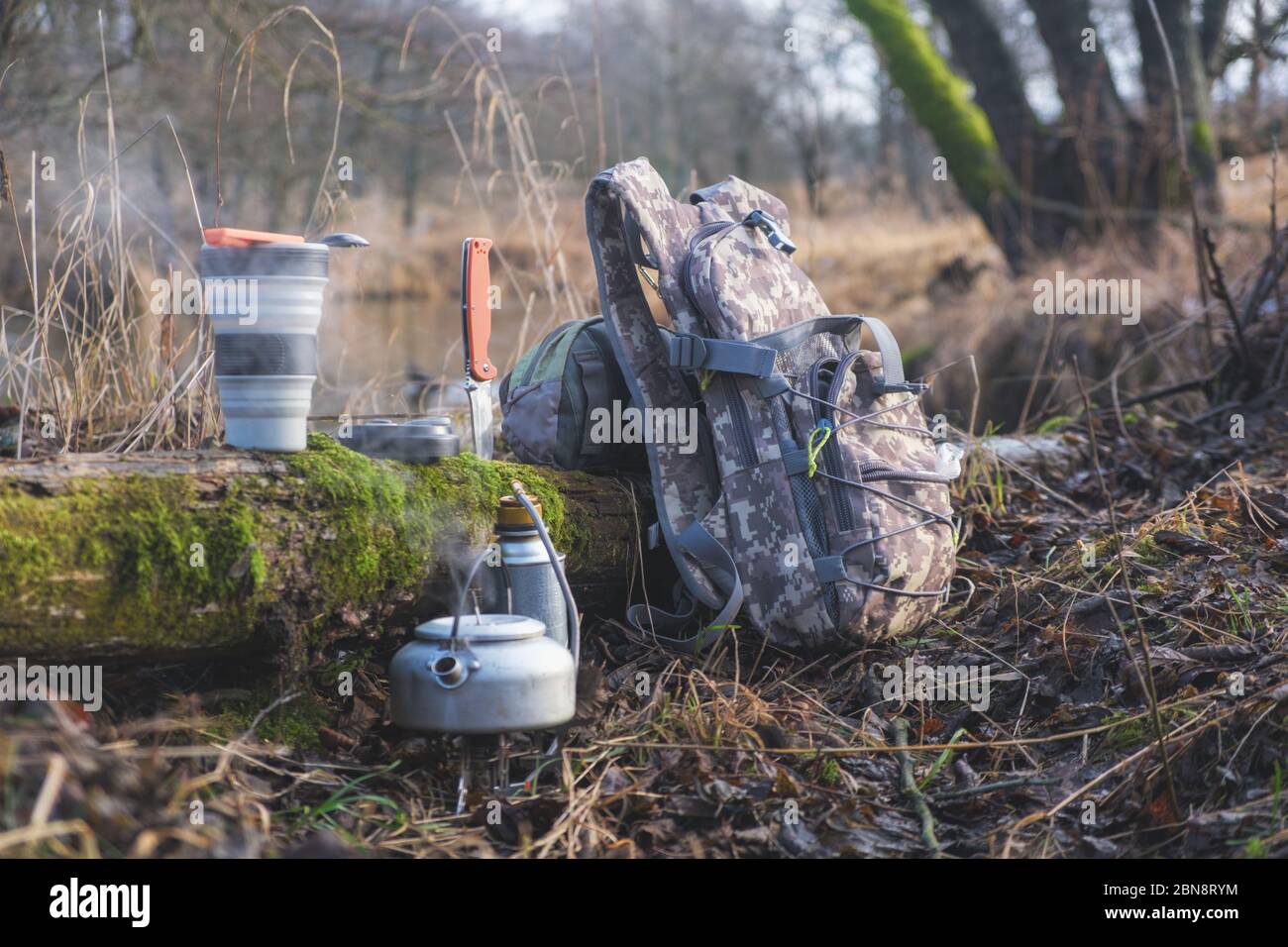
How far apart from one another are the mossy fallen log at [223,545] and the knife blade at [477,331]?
25 centimetres

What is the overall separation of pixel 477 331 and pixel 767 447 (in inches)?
33.5

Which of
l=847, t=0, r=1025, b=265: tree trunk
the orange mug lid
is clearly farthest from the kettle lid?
l=847, t=0, r=1025, b=265: tree trunk

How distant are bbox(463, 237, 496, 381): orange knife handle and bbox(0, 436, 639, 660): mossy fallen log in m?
0.31

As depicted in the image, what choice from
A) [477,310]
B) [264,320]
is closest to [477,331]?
[477,310]

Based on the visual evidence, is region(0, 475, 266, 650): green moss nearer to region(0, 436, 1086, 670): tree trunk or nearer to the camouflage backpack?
region(0, 436, 1086, 670): tree trunk

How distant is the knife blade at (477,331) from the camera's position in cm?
309

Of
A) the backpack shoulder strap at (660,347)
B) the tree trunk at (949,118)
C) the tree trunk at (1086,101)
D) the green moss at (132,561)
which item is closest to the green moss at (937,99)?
the tree trunk at (949,118)

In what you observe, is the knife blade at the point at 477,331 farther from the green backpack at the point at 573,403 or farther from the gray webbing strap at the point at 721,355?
the gray webbing strap at the point at 721,355

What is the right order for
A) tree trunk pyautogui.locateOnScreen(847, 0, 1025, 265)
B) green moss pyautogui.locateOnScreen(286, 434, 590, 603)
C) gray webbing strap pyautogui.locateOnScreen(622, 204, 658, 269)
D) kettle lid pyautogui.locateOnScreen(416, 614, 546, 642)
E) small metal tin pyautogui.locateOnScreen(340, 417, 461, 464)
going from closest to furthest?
kettle lid pyautogui.locateOnScreen(416, 614, 546, 642) < green moss pyautogui.locateOnScreen(286, 434, 590, 603) < small metal tin pyautogui.locateOnScreen(340, 417, 461, 464) < gray webbing strap pyautogui.locateOnScreen(622, 204, 658, 269) < tree trunk pyautogui.locateOnScreen(847, 0, 1025, 265)

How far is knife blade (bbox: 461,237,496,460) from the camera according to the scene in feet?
10.1

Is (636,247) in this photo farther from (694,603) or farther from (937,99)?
(937,99)

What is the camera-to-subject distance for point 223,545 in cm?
239

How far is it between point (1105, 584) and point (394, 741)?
198cm
